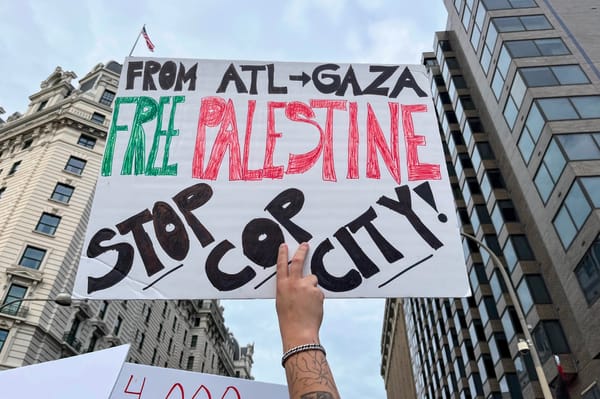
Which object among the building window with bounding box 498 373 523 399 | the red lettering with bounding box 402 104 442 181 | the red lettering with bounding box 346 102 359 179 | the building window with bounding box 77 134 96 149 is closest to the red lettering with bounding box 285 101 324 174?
the red lettering with bounding box 346 102 359 179

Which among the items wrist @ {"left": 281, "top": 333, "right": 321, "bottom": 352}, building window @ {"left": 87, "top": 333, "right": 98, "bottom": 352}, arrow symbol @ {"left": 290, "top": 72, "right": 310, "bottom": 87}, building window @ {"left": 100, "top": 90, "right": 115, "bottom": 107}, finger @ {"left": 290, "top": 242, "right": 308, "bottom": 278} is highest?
building window @ {"left": 100, "top": 90, "right": 115, "bottom": 107}

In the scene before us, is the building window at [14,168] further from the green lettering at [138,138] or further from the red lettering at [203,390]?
the red lettering at [203,390]

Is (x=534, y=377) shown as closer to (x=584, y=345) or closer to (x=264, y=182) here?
(x=584, y=345)

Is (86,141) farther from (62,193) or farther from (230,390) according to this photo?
(230,390)

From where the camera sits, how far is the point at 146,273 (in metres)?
2.42

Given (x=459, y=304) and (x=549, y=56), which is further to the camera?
(x=459, y=304)

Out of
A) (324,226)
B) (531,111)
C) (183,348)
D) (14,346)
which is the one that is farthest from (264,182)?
(183,348)

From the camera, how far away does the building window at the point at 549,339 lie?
24172 millimetres

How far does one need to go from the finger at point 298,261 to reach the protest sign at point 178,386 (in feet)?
2.66

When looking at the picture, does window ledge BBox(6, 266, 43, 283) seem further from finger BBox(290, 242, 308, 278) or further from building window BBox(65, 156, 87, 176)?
finger BBox(290, 242, 308, 278)

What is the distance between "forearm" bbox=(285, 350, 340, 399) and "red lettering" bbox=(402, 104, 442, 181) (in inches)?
62.8

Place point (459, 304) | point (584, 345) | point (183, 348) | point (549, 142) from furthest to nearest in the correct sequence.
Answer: point (183, 348), point (459, 304), point (549, 142), point (584, 345)

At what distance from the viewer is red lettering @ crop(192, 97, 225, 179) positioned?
289 cm

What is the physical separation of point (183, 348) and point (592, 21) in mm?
52880
